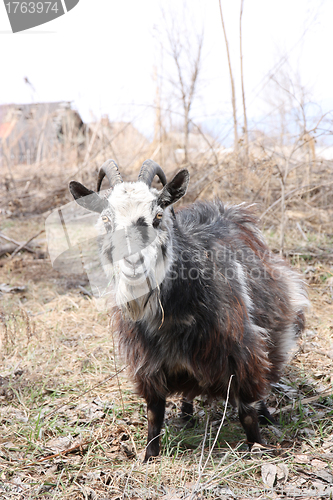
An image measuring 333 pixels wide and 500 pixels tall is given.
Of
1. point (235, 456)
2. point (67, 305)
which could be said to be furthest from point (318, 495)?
point (67, 305)

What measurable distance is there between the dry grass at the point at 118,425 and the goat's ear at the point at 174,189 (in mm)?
1507

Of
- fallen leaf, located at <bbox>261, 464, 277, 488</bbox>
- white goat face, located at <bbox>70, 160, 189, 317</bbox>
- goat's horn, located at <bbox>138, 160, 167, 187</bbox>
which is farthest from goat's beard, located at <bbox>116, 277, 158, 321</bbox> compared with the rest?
fallen leaf, located at <bbox>261, 464, 277, 488</bbox>

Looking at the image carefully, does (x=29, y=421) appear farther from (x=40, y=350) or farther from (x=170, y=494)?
(x=170, y=494)

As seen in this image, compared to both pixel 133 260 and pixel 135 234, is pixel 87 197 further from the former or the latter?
pixel 133 260

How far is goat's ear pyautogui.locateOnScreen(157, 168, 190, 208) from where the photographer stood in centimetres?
260

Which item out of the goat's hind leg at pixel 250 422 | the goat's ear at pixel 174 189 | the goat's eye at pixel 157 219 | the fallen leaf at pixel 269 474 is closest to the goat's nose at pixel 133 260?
the goat's eye at pixel 157 219

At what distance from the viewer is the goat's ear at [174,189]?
2.60 meters

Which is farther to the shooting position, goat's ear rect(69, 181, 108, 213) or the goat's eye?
goat's ear rect(69, 181, 108, 213)

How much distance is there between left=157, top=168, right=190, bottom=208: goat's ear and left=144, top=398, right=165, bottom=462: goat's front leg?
1399 mm

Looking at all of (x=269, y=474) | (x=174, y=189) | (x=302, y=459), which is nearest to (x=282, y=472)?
(x=269, y=474)

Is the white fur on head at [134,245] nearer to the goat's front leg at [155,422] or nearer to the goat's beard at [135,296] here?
the goat's beard at [135,296]

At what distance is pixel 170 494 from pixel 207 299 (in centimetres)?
114

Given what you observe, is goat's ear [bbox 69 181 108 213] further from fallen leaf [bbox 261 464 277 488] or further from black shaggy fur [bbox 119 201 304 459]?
fallen leaf [bbox 261 464 277 488]

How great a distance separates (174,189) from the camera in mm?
2658
